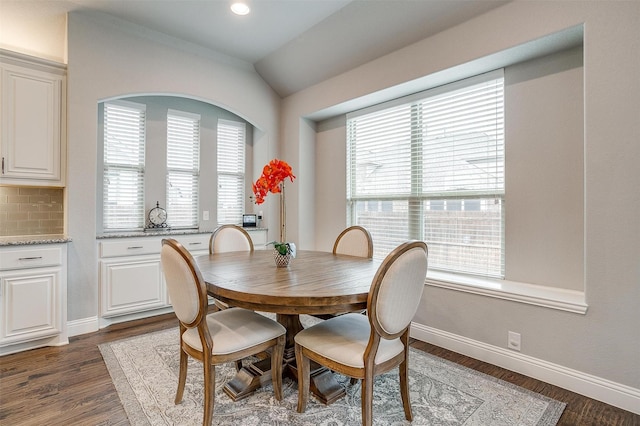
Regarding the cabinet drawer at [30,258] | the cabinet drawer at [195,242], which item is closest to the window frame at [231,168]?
the cabinet drawer at [195,242]

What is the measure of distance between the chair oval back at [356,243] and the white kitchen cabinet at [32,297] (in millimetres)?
2500

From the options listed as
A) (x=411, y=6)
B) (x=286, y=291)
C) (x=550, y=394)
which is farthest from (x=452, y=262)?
(x=411, y=6)

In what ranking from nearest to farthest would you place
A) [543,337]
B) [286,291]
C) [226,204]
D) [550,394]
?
[286,291], [550,394], [543,337], [226,204]

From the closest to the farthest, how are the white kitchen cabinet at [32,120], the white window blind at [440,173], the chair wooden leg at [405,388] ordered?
the chair wooden leg at [405,388] → the white kitchen cabinet at [32,120] → the white window blind at [440,173]

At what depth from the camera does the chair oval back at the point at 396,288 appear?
4.97 ft

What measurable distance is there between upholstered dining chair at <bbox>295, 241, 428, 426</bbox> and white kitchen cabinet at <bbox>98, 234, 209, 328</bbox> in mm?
2419

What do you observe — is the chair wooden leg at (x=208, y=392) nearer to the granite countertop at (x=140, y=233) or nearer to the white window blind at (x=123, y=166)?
the granite countertop at (x=140, y=233)

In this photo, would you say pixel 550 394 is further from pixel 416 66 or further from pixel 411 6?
pixel 411 6

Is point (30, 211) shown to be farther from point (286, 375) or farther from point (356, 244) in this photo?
point (356, 244)

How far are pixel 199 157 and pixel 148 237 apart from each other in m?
1.33

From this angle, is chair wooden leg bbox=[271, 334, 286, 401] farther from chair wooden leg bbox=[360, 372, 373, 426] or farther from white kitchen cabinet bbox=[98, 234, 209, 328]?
white kitchen cabinet bbox=[98, 234, 209, 328]

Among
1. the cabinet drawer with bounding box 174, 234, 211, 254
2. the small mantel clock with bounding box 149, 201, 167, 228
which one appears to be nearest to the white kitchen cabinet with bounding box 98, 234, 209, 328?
the cabinet drawer with bounding box 174, 234, 211, 254

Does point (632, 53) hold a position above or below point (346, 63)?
below

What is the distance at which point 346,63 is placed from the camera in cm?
364
